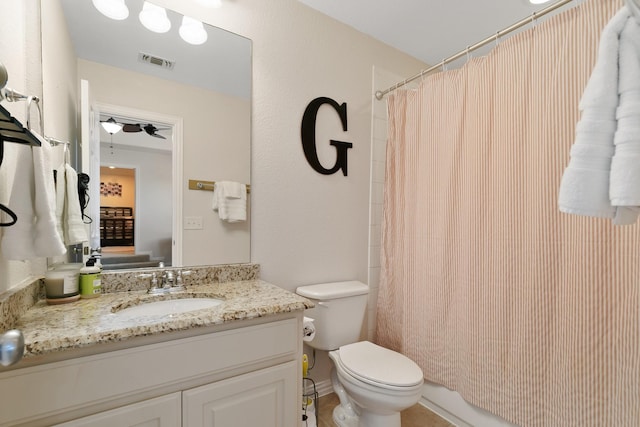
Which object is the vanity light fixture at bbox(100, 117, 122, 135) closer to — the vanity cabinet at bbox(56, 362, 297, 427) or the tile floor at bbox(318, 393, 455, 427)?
the vanity cabinet at bbox(56, 362, 297, 427)

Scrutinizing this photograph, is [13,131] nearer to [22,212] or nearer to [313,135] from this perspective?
[22,212]

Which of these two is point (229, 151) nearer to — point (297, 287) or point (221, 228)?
point (221, 228)

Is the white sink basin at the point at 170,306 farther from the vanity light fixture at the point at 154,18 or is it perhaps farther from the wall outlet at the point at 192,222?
the vanity light fixture at the point at 154,18

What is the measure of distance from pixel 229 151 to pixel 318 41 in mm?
905

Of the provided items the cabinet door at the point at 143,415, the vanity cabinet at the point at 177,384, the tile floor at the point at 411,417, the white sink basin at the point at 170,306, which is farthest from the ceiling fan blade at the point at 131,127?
the tile floor at the point at 411,417

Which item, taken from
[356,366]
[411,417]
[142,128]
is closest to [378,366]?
[356,366]

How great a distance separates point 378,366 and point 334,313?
353 millimetres

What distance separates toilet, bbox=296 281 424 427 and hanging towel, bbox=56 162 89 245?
3.40 ft

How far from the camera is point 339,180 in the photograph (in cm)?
187

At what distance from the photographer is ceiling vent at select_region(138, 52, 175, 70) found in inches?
50.4

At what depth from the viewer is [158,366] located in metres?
0.85

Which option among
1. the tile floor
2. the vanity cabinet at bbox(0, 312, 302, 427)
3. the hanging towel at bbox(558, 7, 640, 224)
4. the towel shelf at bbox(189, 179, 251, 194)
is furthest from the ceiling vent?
the tile floor

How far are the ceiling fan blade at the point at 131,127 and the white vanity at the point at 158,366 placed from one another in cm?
71

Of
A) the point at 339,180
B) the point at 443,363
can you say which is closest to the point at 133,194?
the point at 339,180
